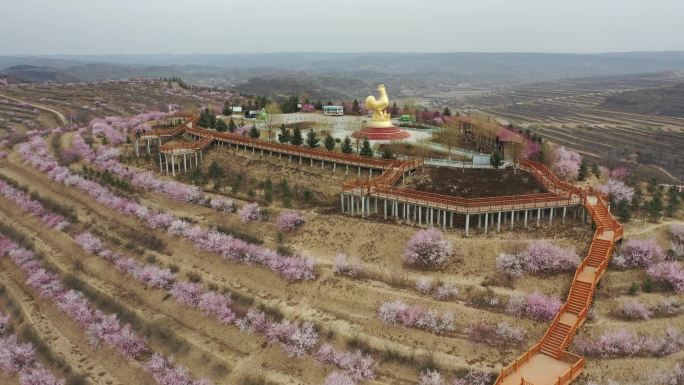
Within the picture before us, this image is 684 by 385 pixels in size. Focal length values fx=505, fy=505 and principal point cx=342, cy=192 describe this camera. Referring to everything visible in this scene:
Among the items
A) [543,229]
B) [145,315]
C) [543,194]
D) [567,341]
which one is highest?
[543,194]

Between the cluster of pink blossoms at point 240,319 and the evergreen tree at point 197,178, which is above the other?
the evergreen tree at point 197,178

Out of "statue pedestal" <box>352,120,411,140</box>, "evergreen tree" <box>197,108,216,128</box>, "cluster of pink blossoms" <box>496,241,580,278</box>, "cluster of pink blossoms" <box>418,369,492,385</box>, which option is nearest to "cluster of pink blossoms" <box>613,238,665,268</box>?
"cluster of pink blossoms" <box>496,241,580,278</box>

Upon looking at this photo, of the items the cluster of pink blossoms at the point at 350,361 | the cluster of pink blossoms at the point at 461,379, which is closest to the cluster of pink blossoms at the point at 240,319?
the cluster of pink blossoms at the point at 350,361

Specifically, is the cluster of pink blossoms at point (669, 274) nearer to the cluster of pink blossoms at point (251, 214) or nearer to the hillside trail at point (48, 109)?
the cluster of pink blossoms at point (251, 214)

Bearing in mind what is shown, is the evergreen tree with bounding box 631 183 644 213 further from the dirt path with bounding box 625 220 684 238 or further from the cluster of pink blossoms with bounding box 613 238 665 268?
the cluster of pink blossoms with bounding box 613 238 665 268

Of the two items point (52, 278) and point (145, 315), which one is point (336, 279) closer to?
point (145, 315)

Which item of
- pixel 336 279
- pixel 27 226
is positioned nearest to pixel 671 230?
pixel 336 279
